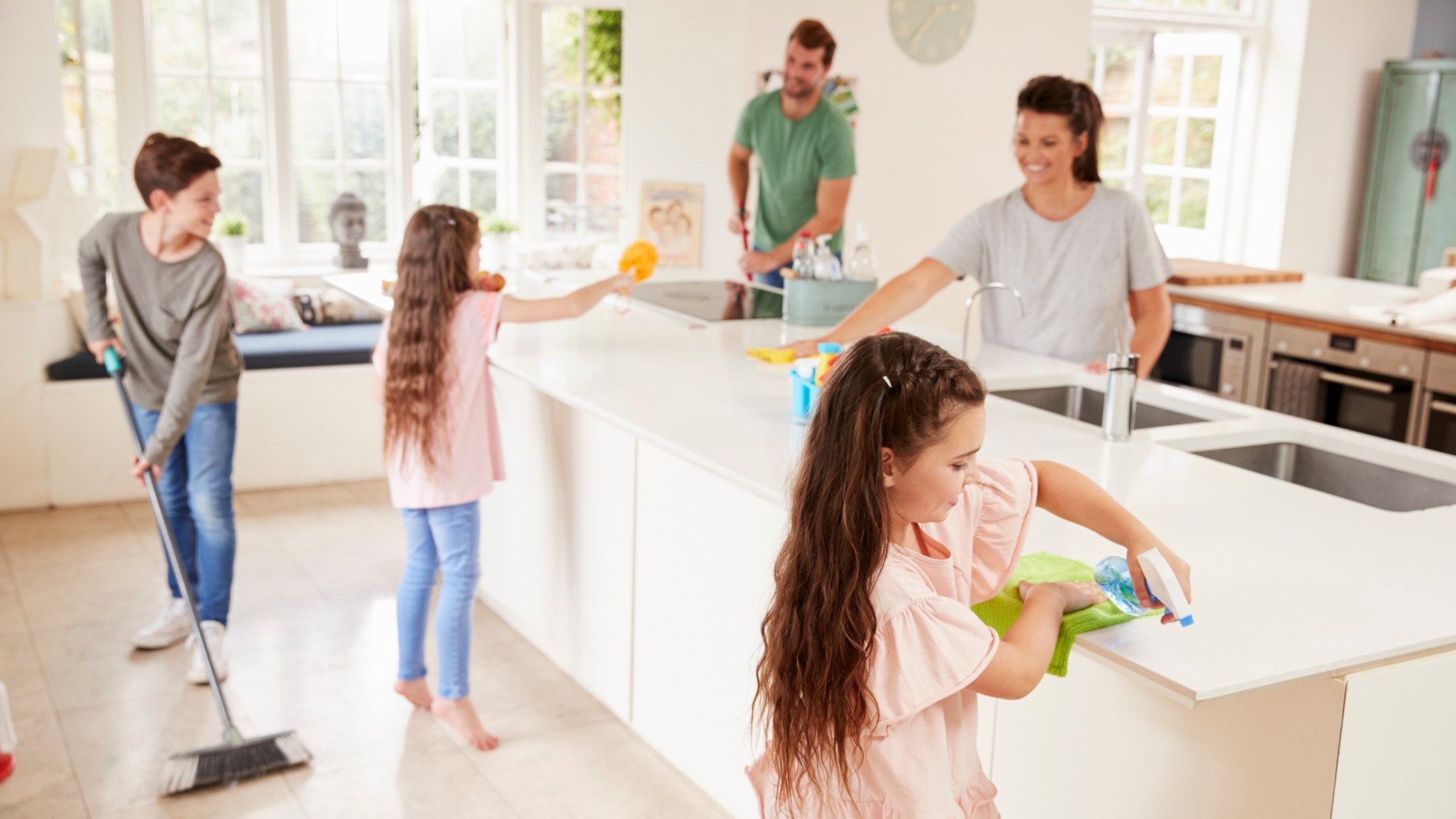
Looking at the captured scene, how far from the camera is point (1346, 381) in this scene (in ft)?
14.6

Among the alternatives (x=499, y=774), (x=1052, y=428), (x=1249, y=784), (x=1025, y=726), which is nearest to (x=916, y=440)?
(x=1249, y=784)

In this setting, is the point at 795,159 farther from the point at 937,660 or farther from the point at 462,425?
the point at 937,660

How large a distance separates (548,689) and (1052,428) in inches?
58.9

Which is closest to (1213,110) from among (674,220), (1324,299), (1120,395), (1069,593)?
→ (1324,299)

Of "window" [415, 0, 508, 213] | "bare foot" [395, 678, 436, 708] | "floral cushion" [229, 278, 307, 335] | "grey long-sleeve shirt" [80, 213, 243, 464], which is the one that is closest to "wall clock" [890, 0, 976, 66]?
"window" [415, 0, 508, 213]

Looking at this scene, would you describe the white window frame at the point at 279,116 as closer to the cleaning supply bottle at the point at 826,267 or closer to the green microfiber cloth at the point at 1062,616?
the cleaning supply bottle at the point at 826,267

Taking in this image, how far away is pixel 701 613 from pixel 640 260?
1149mm

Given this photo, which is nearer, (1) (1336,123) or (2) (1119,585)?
(2) (1119,585)

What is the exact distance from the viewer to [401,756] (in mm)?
2924

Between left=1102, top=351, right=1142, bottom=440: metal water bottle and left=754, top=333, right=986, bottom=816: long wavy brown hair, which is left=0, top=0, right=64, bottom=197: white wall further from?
left=754, top=333, right=986, bottom=816: long wavy brown hair

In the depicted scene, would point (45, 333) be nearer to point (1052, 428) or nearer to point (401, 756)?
point (401, 756)

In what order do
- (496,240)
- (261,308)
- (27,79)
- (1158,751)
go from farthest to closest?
(496,240) → (261,308) → (27,79) → (1158,751)

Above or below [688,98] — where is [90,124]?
below

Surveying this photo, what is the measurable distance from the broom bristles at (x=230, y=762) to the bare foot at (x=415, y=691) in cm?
28
